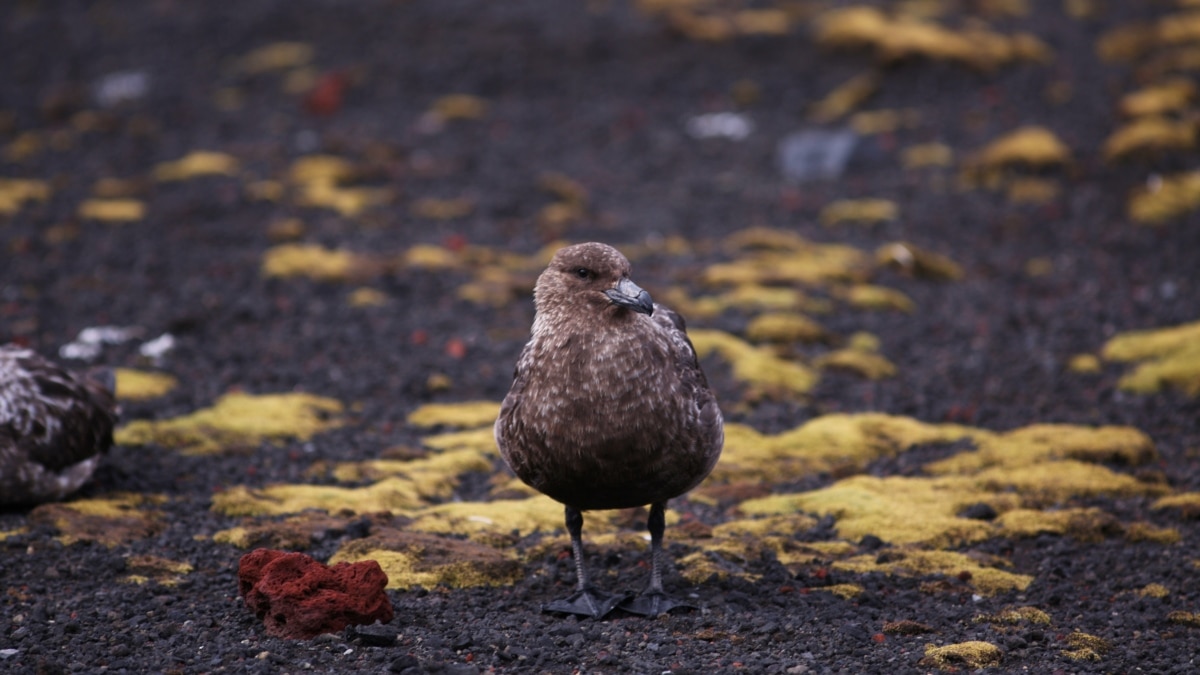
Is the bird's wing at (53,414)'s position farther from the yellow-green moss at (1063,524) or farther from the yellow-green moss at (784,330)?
the yellow-green moss at (784,330)

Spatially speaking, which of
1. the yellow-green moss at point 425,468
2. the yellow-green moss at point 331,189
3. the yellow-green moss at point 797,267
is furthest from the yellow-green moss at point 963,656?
the yellow-green moss at point 331,189

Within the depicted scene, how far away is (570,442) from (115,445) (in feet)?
17.9

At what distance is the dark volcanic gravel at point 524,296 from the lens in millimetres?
7137

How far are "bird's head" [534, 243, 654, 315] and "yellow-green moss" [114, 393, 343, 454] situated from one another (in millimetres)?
4722

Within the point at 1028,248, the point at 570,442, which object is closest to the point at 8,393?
the point at 570,442

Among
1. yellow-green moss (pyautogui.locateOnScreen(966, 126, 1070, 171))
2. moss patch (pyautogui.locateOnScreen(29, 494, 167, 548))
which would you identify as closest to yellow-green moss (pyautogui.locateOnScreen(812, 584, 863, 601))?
moss patch (pyautogui.locateOnScreen(29, 494, 167, 548))

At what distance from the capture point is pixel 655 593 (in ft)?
25.1

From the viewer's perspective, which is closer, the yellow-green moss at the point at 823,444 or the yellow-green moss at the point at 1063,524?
the yellow-green moss at the point at 1063,524

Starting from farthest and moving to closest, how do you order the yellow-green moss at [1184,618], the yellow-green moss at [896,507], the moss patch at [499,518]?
1. the yellow-green moss at [896,507]
2. the moss patch at [499,518]
3. the yellow-green moss at [1184,618]

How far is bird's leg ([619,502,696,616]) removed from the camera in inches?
296

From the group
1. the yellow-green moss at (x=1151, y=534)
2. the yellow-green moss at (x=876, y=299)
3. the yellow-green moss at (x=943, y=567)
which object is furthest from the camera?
the yellow-green moss at (x=876, y=299)

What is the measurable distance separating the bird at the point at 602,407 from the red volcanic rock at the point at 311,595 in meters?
1.15

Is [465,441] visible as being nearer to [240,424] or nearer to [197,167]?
[240,424]

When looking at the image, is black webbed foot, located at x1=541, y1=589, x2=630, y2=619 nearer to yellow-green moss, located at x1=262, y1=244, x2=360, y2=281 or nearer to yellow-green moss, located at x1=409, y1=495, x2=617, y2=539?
yellow-green moss, located at x1=409, y1=495, x2=617, y2=539
